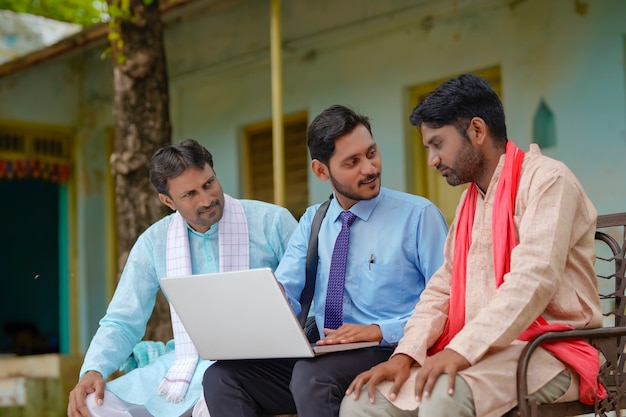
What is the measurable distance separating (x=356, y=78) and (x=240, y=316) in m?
4.94

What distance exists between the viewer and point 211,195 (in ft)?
13.3

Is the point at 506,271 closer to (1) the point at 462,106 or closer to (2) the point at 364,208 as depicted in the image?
(1) the point at 462,106

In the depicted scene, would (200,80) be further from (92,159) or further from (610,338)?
(610,338)

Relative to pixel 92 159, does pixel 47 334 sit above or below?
below

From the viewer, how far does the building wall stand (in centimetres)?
636

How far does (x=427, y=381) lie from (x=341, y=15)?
5.58 meters

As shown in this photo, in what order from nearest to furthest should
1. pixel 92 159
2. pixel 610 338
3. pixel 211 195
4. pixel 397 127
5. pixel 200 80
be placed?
1. pixel 610 338
2. pixel 211 195
3. pixel 397 127
4. pixel 200 80
5. pixel 92 159

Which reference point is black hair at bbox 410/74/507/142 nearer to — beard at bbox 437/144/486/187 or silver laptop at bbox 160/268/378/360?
beard at bbox 437/144/486/187

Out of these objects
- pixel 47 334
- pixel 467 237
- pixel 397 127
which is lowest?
pixel 47 334

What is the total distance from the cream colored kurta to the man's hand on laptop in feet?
0.89

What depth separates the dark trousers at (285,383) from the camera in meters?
3.16

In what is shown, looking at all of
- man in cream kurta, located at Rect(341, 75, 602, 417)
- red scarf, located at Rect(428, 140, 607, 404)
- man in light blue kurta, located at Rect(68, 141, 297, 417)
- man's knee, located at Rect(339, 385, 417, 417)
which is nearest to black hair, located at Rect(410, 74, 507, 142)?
man in cream kurta, located at Rect(341, 75, 602, 417)

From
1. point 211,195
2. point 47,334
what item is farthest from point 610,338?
point 47,334

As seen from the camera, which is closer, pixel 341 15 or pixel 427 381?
pixel 427 381
